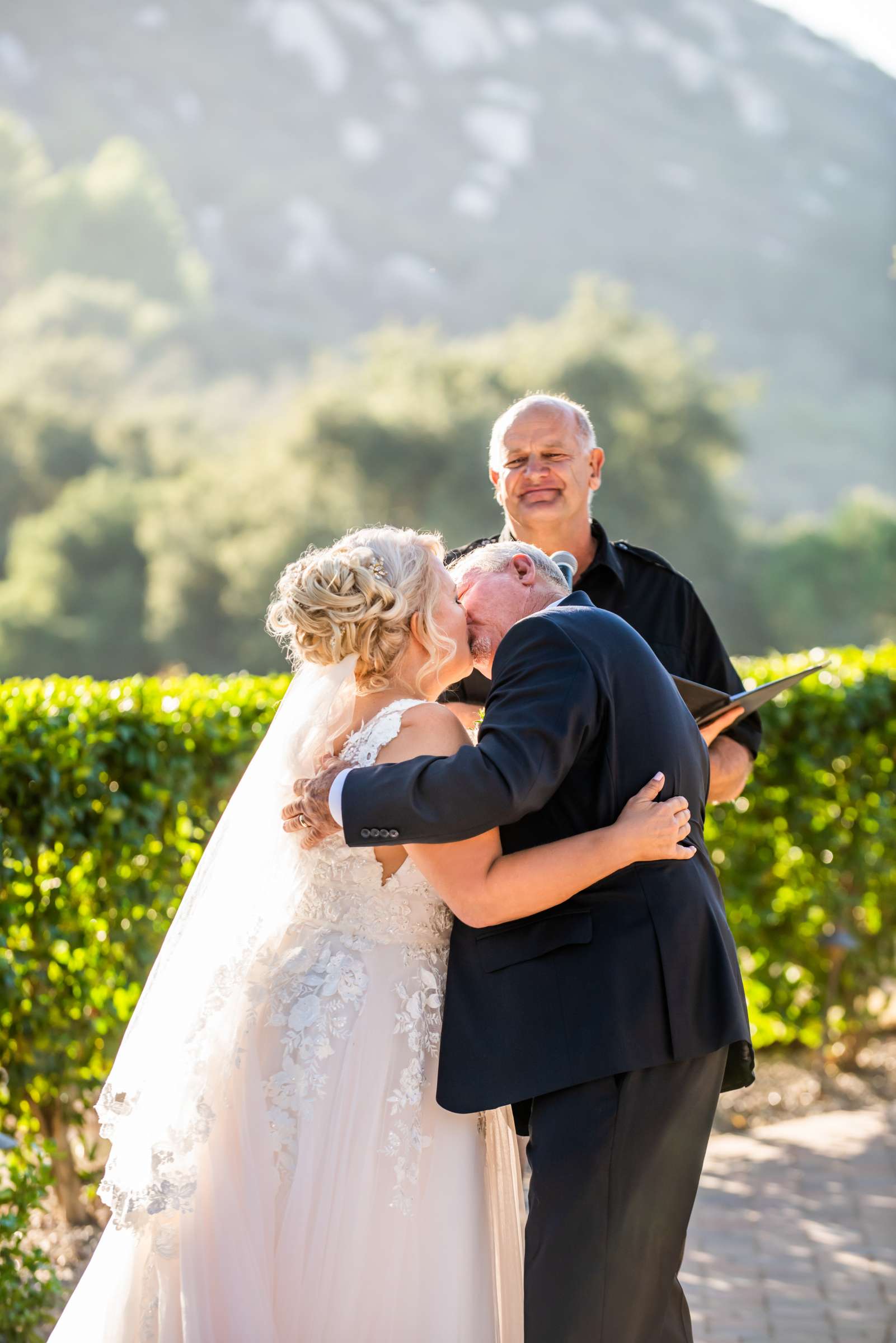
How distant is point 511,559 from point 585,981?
0.85 m

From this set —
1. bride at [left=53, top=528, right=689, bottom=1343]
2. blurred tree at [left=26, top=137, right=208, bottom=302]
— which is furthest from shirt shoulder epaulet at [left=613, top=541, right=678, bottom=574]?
blurred tree at [left=26, top=137, right=208, bottom=302]

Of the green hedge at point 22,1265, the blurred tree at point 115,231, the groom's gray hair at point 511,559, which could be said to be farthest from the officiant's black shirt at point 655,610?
the blurred tree at point 115,231

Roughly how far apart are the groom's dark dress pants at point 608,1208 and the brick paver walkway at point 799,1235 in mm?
1641

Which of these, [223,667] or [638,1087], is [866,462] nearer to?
[223,667]

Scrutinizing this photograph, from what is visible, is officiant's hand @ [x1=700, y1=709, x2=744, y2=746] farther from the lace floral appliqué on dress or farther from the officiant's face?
the lace floral appliqué on dress

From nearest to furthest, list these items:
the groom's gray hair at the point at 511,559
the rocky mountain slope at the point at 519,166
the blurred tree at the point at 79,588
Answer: the groom's gray hair at the point at 511,559 < the blurred tree at the point at 79,588 < the rocky mountain slope at the point at 519,166

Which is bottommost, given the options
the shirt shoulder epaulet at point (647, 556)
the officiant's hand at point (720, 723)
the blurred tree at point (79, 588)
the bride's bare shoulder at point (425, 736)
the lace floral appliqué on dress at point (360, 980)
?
the lace floral appliqué on dress at point (360, 980)

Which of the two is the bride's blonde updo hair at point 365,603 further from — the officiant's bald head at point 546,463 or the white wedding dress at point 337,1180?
the officiant's bald head at point 546,463

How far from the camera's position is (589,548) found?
3.62 m

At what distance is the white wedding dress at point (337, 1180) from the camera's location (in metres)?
2.36

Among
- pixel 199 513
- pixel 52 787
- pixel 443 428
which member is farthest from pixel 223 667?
pixel 52 787

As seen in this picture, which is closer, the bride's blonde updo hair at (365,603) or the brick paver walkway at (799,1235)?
the bride's blonde updo hair at (365,603)

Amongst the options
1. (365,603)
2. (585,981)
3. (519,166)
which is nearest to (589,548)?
(365,603)

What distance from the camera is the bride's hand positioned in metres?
2.23
